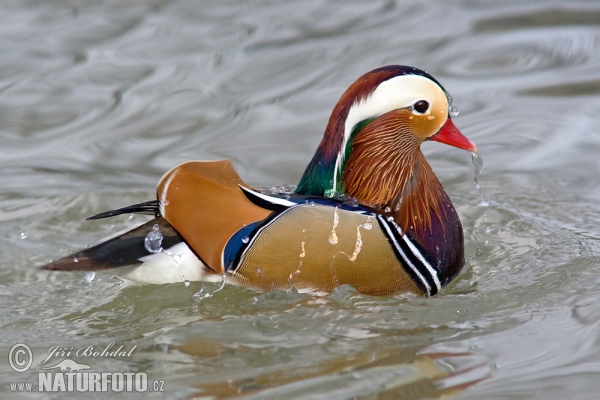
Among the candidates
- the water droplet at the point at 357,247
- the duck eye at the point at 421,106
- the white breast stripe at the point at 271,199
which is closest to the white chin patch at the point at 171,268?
the white breast stripe at the point at 271,199

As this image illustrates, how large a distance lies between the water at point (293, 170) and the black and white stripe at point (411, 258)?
0.30 ft

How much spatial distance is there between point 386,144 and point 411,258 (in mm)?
516

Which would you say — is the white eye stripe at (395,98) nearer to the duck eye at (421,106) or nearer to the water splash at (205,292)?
the duck eye at (421,106)

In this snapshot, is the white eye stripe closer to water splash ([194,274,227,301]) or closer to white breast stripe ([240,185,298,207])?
white breast stripe ([240,185,298,207])

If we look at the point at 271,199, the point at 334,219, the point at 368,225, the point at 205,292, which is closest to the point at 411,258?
the point at 368,225

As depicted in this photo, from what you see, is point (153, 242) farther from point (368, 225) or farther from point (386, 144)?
point (386, 144)

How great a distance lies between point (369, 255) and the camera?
373cm

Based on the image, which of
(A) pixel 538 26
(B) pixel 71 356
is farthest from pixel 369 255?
(A) pixel 538 26

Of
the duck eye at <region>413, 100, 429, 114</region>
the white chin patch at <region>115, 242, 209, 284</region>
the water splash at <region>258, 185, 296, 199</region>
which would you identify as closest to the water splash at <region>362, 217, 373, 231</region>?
the water splash at <region>258, 185, 296, 199</region>

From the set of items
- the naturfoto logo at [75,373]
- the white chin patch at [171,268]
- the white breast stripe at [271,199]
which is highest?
the white breast stripe at [271,199]

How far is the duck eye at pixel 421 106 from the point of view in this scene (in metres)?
3.89

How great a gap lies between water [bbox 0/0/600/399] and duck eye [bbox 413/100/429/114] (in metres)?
0.82

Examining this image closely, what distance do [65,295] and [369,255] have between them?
4.91 feet

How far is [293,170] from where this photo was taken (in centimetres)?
584
